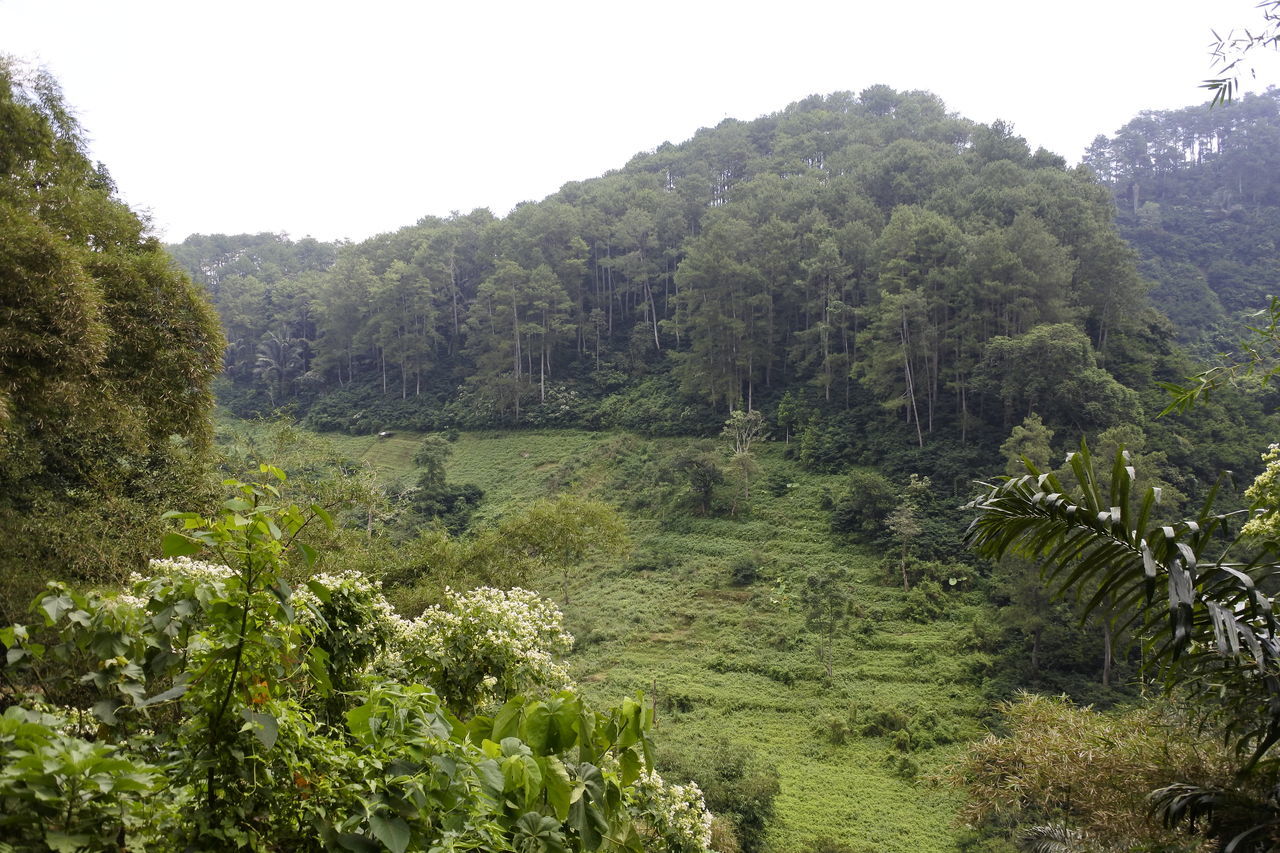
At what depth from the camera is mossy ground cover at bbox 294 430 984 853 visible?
1018 centimetres

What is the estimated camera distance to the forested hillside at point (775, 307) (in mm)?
21500

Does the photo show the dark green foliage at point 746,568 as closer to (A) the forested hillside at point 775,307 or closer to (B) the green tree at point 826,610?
(B) the green tree at point 826,610

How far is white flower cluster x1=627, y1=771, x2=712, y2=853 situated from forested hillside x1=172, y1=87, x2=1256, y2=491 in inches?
666

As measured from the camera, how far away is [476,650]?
3893 mm

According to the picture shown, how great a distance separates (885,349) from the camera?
898 inches

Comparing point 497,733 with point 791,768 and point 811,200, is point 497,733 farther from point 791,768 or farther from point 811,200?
point 811,200

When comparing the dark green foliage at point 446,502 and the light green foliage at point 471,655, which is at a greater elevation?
the light green foliage at point 471,655

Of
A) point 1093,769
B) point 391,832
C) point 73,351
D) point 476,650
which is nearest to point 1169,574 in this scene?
point 391,832

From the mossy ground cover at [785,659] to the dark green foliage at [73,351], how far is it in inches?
261

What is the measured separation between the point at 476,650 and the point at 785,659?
12.0 m

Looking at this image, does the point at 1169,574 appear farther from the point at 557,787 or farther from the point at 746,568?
the point at 746,568

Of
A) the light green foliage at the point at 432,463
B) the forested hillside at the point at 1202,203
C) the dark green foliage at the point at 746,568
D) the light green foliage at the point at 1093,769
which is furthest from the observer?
the forested hillside at the point at 1202,203

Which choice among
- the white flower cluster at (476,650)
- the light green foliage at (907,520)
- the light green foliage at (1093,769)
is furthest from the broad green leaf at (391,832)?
the light green foliage at (907,520)

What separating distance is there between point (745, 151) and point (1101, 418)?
3102 centimetres
